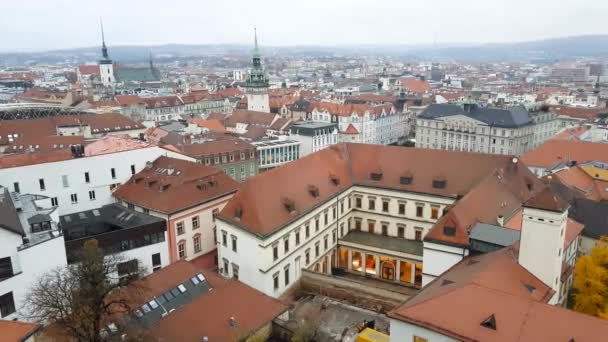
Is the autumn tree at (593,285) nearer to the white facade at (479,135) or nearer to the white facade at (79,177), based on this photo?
the white facade at (79,177)

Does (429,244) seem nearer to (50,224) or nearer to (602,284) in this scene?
(602,284)

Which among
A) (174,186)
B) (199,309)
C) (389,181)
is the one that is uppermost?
(174,186)

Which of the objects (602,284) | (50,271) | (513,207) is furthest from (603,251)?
(50,271)

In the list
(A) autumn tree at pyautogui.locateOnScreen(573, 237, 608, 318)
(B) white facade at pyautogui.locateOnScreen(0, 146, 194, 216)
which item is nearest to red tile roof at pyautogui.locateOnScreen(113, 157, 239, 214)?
(B) white facade at pyautogui.locateOnScreen(0, 146, 194, 216)

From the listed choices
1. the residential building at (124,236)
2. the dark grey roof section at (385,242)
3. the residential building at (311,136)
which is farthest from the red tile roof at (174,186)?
the residential building at (311,136)

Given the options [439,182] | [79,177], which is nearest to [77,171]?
[79,177]

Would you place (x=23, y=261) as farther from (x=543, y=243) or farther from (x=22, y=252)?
(x=543, y=243)
